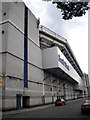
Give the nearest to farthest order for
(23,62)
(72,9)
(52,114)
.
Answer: (72,9) < (52,114) < (23,62)

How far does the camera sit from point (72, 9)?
10.6 m

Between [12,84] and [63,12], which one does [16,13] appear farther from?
[63,12]

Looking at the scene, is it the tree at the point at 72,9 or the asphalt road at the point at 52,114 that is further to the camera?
the asphalt road at the point at 52,114

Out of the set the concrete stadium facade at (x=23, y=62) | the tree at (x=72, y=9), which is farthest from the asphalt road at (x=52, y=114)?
the tree at (x=72, y=9)

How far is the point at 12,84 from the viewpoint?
94.9 ft

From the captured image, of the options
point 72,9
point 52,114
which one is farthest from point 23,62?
point 72,9

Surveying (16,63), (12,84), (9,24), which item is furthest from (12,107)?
(9,24)

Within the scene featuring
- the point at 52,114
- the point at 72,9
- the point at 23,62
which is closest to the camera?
the point at 72,9

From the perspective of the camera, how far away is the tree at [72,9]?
410 inches

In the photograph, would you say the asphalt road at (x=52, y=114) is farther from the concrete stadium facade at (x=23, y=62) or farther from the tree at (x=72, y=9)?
the tree at (x=72, y=9)

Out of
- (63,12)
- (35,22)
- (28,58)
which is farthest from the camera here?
(35,22)

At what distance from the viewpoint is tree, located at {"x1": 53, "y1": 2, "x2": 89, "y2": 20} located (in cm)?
1042

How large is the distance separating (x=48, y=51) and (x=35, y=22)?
24.8ft

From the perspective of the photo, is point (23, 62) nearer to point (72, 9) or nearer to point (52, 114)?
point (52, 114)
